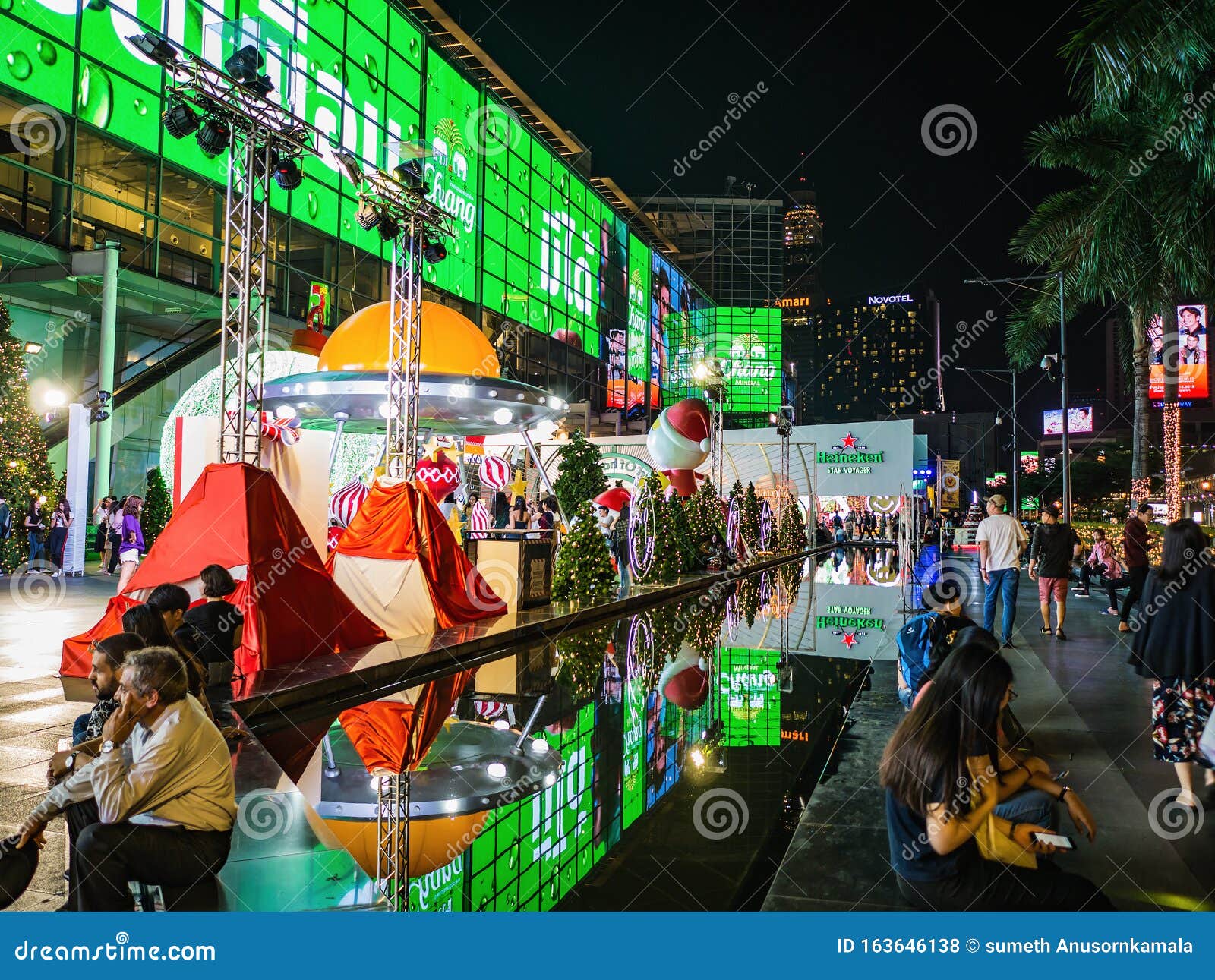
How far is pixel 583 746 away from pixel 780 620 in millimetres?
8838

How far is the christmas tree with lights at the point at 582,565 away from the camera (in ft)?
51.7

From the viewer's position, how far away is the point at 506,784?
5.95 m

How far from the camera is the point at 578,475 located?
2302cm

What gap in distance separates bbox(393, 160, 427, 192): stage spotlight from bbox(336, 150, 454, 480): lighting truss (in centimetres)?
4

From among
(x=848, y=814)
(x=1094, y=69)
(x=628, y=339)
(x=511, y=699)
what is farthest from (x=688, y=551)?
(x=628, y=339)

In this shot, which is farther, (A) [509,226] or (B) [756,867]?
(A) [509,226]

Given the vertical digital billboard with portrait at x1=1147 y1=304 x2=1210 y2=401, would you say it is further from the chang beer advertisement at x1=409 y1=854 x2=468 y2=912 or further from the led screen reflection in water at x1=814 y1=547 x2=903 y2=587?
the chang beer advertisement at x1=409 y1=854 x2=468 y2=912

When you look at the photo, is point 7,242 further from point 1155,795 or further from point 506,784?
point 1155,795

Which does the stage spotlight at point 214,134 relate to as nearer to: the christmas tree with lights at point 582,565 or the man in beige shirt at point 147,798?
the man in beige shirt at point 147,798

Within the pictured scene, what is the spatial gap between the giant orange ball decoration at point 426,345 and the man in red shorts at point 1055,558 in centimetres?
828

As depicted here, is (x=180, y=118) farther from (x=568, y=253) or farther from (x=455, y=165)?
(x=568, y=253)

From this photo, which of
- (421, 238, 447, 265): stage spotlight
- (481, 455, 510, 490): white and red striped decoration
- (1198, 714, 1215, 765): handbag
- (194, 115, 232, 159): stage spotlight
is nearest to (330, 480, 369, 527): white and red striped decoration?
(421, 238, 447, 265): stage spotlight

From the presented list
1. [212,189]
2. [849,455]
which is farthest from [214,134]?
[849,455]

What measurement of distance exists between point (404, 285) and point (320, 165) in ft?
65.1
